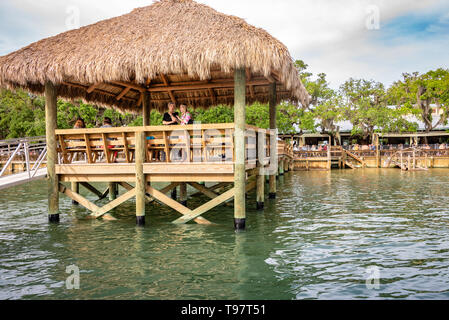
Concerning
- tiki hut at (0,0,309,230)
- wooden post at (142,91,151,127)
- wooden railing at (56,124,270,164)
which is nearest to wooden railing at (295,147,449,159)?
wooden post at (142,91,151,127)

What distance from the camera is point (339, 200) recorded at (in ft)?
47.1

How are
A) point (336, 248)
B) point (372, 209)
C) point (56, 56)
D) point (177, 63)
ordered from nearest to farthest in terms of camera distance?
point (336, 248) < point (177, 63) < point (56, 56) < point (372, 209)

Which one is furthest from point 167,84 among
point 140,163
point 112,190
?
point 140,163

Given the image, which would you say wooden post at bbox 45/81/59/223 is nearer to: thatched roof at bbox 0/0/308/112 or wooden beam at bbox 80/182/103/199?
thatched roof at bbox 0/0/308/112

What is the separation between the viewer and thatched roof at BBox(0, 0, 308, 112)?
27.0 ft

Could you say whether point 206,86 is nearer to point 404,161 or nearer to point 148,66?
point 148,66

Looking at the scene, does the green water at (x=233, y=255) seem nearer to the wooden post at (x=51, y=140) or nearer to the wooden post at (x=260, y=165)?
the wooden post at (x=260, y=165)

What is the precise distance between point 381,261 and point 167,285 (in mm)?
3679

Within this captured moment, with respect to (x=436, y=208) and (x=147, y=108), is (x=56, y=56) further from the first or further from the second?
(x=436, y=208)

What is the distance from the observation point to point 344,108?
3944 centimetres

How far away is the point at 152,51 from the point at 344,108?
111 feet

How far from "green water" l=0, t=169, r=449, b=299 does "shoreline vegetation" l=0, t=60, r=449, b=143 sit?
23393 millimetres

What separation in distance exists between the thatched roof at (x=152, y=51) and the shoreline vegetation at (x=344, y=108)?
2334cm
